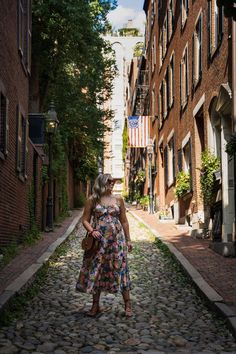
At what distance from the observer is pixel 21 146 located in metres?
13.6

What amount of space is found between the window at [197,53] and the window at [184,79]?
149 centimetres

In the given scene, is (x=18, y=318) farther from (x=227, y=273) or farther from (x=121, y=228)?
(x=227, y=273)

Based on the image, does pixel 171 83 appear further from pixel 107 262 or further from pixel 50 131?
pixel 107 262

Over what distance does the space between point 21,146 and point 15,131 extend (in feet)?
3.51

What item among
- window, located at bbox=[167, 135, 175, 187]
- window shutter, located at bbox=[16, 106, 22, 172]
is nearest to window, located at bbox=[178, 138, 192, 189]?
window, located at bbox=[167, 135, 175, 187]

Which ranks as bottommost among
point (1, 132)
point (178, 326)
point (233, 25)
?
point (178, 326)

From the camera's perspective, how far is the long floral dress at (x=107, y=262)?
6332 millimetres

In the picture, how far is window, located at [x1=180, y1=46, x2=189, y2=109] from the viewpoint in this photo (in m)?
18.7

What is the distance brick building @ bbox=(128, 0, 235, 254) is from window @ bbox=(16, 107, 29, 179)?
4601 mm

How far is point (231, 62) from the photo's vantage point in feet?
38.8

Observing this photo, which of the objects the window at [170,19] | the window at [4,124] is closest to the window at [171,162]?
the window at [170,19]

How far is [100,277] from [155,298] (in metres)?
1.78

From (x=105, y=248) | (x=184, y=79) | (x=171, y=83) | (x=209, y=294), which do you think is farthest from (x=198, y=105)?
(x=105, y=248)

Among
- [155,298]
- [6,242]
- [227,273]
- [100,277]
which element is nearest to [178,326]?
[100,277]
